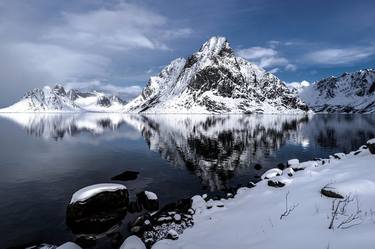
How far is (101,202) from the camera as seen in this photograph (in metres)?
25.0

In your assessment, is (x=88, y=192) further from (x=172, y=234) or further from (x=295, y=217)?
(x=295, y=217)

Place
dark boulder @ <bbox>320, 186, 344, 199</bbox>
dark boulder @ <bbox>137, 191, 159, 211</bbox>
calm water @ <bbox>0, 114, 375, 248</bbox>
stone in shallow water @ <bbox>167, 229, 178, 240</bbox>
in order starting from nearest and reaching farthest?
dark boulder @ <bbox>320, 186, 344, 199</bbox>
stone in shallow water @ <bbox>167, 229, 178, 240</bbox>
calm water @ <bbox>0, 114, 375, 248</bbox>
dark boulder @ <bbox>137, 191, 159, 211</bbox>

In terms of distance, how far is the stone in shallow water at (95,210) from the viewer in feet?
77.0

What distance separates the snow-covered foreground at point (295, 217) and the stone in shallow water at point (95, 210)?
6.52 m

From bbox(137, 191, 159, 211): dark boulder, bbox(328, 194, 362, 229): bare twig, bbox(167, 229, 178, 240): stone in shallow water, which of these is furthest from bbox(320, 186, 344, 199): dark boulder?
bbox(137, 191, 159, 211): dark boulder

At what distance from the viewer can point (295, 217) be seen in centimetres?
1806

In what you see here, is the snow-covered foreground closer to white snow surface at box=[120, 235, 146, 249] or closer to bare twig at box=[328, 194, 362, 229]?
bare twig at box=[328, 194, 362, 229]

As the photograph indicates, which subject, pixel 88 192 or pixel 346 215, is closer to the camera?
pixel 346 215

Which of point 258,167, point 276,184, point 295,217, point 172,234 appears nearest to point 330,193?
point 295,217

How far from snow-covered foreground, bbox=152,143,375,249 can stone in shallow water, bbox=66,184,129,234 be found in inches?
257

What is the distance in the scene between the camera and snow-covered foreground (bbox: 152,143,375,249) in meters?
14.3

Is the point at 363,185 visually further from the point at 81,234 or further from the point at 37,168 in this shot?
the point at 37,168

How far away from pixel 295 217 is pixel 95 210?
15.1m

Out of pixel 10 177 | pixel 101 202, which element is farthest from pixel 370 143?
pixel 10 177
